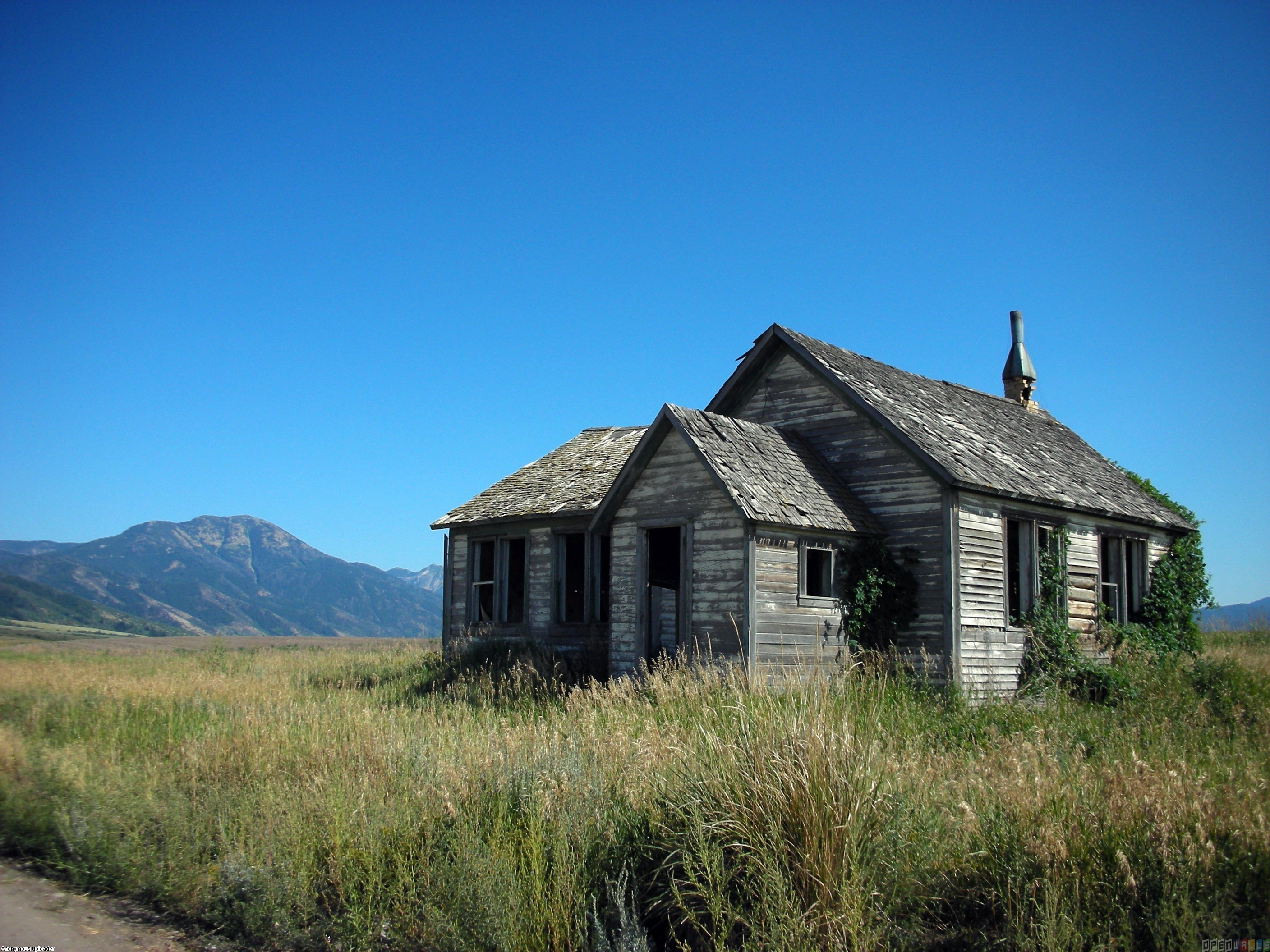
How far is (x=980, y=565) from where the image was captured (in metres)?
14.8

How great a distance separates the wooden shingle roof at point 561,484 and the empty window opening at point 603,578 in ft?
2.95

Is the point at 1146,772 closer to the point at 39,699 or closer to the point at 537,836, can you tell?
the point at 537,836

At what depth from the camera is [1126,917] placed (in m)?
→ 4.65

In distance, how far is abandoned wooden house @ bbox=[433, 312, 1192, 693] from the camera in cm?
1383

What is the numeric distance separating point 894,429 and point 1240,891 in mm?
10851

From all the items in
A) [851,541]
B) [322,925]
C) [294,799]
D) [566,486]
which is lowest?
[322,925]

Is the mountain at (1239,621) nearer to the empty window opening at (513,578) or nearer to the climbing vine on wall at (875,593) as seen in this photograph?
the climbing vine on wall at (875,593)

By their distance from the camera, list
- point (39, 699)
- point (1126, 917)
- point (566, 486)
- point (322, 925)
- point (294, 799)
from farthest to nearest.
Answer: point (566, 486)
point (39, 699)
point (294, 799)
point (322, 925)
point (1126, 917)

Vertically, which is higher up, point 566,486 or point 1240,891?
point 566,486

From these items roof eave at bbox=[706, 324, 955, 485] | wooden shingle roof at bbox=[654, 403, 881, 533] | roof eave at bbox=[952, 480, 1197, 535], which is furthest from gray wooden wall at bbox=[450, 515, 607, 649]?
roof eave at bbox=[952, 480, 1197, 535]

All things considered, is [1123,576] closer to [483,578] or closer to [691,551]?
[691,551]

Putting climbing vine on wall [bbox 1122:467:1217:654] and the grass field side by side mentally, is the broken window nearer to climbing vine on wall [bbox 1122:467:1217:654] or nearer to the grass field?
climbing vine on wall [bbox 1122:467:1217:654]

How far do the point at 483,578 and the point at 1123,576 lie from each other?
13.5 metres

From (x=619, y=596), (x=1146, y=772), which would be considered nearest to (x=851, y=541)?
(x=619, y=596)
